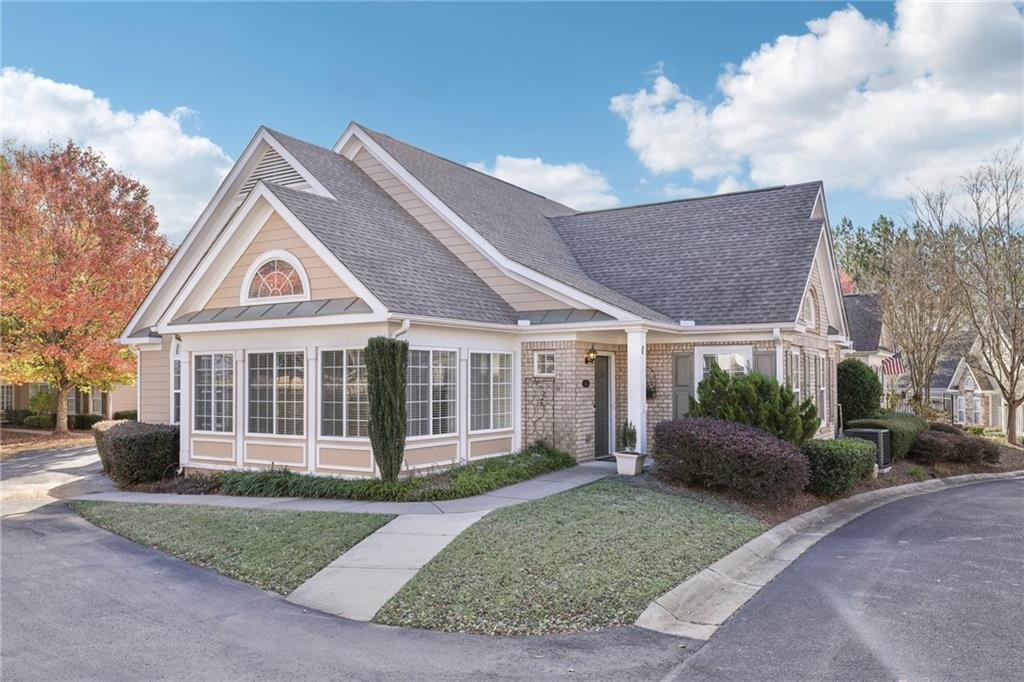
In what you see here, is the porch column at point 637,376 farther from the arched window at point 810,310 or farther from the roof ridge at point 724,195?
the roof ridge at point 724,195

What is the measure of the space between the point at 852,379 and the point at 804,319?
6.69 meters

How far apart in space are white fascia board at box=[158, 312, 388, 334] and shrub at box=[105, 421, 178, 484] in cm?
232

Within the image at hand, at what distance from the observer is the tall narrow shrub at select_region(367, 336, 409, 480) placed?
12.3m

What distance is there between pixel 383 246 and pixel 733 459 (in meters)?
7.83

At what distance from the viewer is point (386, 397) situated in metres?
12.3

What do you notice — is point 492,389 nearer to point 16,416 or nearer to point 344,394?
point 344,394

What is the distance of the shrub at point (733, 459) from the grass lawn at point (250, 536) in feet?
17.1

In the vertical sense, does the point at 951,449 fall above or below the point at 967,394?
below

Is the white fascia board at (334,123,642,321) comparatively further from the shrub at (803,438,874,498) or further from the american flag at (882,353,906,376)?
the american flag at (882,353,906,376)

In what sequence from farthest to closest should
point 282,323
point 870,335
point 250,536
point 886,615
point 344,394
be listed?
point 870,335 → point 282,323 → point 344,394 → point 250,536 → point 886,615

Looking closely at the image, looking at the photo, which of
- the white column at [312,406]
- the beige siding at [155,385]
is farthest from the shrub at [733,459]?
the beige siding at [155,385]

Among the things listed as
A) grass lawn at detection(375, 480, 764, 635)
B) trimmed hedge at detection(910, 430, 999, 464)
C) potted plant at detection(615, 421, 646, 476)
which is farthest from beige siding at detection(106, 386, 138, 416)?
trimmed hedge at detection(910, 430, 999, 464)

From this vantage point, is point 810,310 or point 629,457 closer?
point 629,457

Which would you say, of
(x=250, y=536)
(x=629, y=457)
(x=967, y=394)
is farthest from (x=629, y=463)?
(x=967, y=394)
